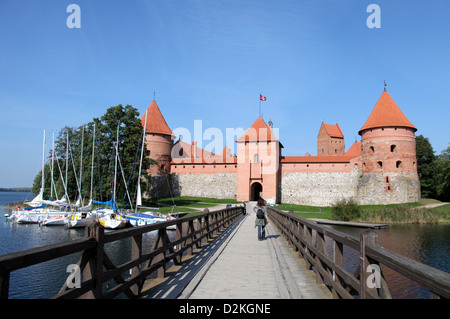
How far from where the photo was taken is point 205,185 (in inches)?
1722

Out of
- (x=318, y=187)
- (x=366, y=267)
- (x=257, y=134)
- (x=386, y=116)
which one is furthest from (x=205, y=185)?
(x=366, y=267)

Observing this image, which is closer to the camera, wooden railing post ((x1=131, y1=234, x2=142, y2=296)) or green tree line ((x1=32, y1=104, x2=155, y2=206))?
wooden railing post ((x1=131, y1=234, x2=142, y2=296))

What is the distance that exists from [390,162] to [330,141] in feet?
86.0

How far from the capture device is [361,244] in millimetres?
3047

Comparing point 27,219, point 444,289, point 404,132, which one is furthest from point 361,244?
point 404,132

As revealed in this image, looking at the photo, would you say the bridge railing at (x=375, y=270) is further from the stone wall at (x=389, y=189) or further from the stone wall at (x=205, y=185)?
the stone wall at (x=205, y=185)

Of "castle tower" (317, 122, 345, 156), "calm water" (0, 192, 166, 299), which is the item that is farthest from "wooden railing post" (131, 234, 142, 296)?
"castle tower" (317, 122, 345, 156)

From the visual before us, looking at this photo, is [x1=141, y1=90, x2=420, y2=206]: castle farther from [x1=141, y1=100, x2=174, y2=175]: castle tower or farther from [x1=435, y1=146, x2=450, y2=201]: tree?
[x1=435, y1=146, x2=450, y2=201]: tree

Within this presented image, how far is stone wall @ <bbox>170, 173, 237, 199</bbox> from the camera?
4300 cm

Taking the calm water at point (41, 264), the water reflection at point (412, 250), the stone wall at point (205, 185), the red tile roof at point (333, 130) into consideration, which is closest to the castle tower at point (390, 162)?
the water reflection at point (412, 250)

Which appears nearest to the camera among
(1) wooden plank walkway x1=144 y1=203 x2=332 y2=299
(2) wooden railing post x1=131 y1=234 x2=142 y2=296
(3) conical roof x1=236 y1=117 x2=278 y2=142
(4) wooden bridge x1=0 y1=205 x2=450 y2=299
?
(4) wooden bridge x1=0 y1=205 x2=450 y2=299

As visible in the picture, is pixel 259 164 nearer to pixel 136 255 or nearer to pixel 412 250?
pixel 412 250
